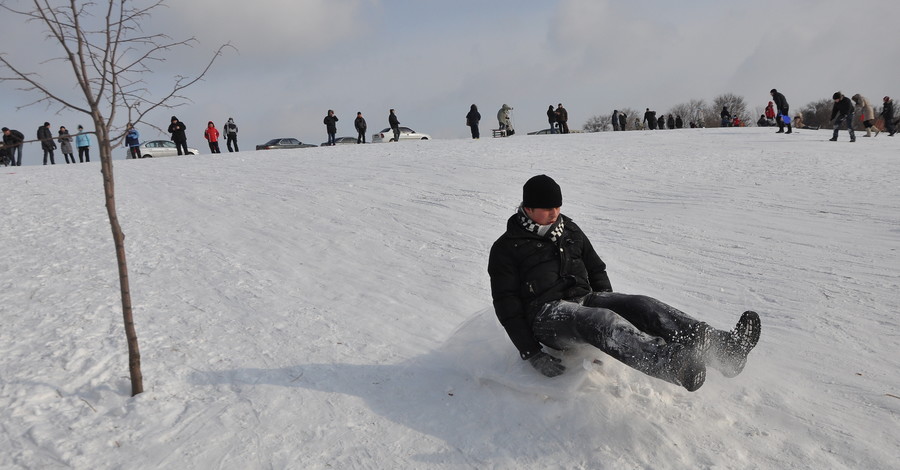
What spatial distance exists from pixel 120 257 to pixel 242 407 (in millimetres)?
1209

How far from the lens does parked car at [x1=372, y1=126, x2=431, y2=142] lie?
3121cm

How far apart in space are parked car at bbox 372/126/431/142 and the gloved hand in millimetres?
27893

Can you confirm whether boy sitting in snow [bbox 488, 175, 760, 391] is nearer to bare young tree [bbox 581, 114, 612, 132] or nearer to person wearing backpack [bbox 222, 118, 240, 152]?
person wearing backpack [bbox 222, 118, 240, 152]

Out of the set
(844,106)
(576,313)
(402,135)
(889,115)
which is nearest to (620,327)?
(576,313)

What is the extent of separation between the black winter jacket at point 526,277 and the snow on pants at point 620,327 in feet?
0.31

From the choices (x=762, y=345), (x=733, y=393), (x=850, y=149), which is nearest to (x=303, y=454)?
(x=733, y=393)

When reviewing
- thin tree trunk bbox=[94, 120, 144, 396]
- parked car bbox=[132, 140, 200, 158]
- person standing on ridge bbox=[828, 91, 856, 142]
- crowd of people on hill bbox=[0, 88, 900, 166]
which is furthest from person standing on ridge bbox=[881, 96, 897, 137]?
parked car bbox=[132, 140, 200, 158]

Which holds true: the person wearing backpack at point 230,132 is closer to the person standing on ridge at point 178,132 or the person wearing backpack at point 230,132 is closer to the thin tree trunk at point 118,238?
the person standing on ridge at point 178,132

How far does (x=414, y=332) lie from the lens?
497 cm

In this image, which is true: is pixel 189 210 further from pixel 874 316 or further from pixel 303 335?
pixel 874 316

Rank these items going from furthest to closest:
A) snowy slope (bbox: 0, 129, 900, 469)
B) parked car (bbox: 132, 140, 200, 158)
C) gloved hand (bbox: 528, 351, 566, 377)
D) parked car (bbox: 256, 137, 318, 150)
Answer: parked car (bbox: 256, 137, 318, 150) < parked car (bbox: 132, 140, 200, 158) < gloved hand (bbox: 528, 351, 566, 377) < snowy slope (bbox: 0, 129, 900, 469)

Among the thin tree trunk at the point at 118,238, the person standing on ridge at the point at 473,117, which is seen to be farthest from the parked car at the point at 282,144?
the thin tree trunk at the point at 118,238

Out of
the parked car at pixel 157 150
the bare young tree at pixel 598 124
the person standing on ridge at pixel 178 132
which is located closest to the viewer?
the person standing on ridge at pixel 178 132

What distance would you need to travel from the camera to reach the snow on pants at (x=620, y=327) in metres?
3.05
